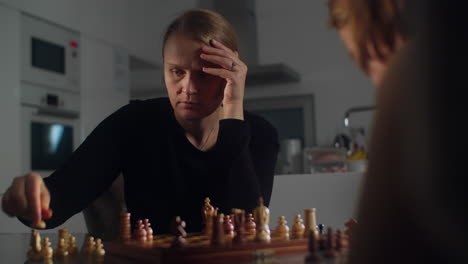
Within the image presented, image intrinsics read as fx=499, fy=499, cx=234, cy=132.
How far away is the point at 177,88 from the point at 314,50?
3308mm

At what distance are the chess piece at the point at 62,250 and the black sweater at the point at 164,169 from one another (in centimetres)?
39

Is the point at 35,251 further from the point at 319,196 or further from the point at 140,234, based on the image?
the point at 319,196

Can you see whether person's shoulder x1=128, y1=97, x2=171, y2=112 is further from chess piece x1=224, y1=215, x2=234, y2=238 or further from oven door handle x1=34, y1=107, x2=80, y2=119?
oven door handle x1=34, y1=107, x2=80, y2=119

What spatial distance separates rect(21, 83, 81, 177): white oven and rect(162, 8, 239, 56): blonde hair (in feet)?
6.40

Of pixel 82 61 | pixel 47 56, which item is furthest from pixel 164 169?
pixel 82 61

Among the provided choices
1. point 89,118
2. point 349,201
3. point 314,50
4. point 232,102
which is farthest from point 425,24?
point 314,50

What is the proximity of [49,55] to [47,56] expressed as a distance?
14mm

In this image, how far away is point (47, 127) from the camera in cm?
298

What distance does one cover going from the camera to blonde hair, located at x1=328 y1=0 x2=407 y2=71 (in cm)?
37

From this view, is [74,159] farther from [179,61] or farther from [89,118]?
[89,118]

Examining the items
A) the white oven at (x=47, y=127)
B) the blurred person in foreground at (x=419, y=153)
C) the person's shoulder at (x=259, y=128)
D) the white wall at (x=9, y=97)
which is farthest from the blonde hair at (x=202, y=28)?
the white oven at (x=47, y=127)

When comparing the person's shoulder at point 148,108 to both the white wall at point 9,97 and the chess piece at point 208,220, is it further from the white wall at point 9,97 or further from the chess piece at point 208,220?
the white wall at point 9,97

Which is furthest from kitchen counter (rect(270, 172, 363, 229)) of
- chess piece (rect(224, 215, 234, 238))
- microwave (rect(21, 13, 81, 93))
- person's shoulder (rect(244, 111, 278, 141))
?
microwave (rect(21, 13, 81, 93))

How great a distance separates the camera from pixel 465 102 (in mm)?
294
